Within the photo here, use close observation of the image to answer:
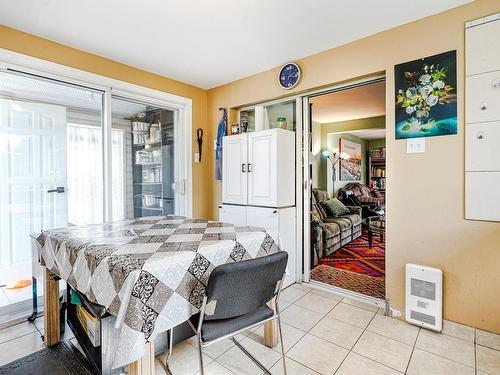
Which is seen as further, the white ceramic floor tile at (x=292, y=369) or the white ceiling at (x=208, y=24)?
the white ceiling at (x=208, y=24)

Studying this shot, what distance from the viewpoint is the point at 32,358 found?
1818 millimetres

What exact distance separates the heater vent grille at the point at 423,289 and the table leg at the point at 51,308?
2.70m

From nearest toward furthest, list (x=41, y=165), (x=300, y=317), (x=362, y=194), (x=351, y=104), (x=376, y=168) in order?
(x=300, y=317) → (x=41, y=165) → (x=351, y=104) → (x=362, y=194) → (x=376, y=168)

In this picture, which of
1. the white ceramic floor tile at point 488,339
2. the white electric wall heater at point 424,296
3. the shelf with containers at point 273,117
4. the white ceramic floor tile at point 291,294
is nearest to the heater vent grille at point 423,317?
the white electric wall heater at point 424,296

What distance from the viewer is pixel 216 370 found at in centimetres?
170

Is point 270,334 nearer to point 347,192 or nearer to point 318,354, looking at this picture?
point 318,354

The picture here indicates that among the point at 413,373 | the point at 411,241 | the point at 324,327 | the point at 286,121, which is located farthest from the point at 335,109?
the point at 413,373

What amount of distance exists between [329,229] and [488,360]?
2338mm

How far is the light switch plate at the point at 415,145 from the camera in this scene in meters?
2.21

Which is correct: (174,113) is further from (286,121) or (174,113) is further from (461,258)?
(461,258)

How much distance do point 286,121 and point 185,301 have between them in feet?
8.19

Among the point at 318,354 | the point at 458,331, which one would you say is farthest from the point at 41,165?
the point at 458,331

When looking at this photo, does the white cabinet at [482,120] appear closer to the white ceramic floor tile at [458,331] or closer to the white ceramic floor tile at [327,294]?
the white ceramic floor tile at [458,331]

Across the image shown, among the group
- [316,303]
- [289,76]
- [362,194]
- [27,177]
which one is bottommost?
[316,303]
